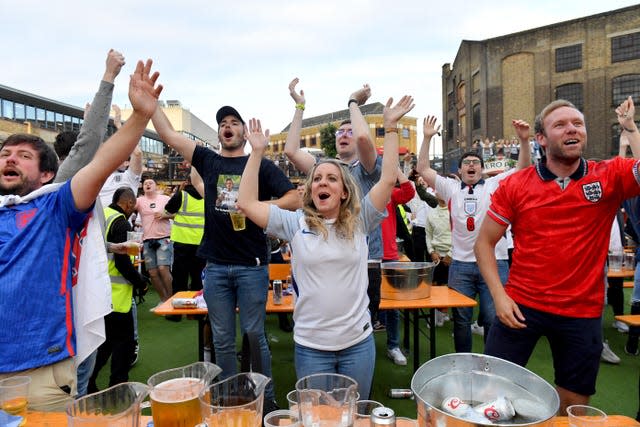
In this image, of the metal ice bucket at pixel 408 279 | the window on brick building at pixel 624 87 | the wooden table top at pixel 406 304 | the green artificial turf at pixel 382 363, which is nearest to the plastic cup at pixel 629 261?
the green artificial turf at pixel 382 363

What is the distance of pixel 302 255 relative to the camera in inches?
86.7

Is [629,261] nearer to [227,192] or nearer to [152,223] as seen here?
[227,192]

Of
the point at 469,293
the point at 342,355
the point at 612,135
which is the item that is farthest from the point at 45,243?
the point at 612,135

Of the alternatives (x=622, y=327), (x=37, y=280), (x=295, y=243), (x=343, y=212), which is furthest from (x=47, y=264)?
(x=622, y=327)

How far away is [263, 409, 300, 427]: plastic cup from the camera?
3.86 feet

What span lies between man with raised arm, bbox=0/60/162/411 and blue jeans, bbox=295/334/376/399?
105 cm

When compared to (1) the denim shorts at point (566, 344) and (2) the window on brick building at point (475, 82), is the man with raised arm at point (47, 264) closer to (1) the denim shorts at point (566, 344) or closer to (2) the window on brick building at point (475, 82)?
(1) the denim shorts at point (566, 344)

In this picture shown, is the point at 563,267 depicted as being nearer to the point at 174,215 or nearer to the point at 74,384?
the point at 74,384

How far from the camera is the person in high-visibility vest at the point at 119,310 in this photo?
11.8 feet

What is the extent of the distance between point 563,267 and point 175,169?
18601mm

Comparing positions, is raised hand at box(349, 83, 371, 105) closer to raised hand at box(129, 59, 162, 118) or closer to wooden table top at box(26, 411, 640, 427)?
raised hand at box(129, 59, 162, 118)

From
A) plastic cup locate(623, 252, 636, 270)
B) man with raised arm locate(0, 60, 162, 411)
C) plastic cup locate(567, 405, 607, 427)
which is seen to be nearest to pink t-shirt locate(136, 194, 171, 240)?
man with raised arm locate(0, 60, 162, 411)

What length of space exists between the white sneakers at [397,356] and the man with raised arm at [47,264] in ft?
11.9

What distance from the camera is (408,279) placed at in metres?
3.65
